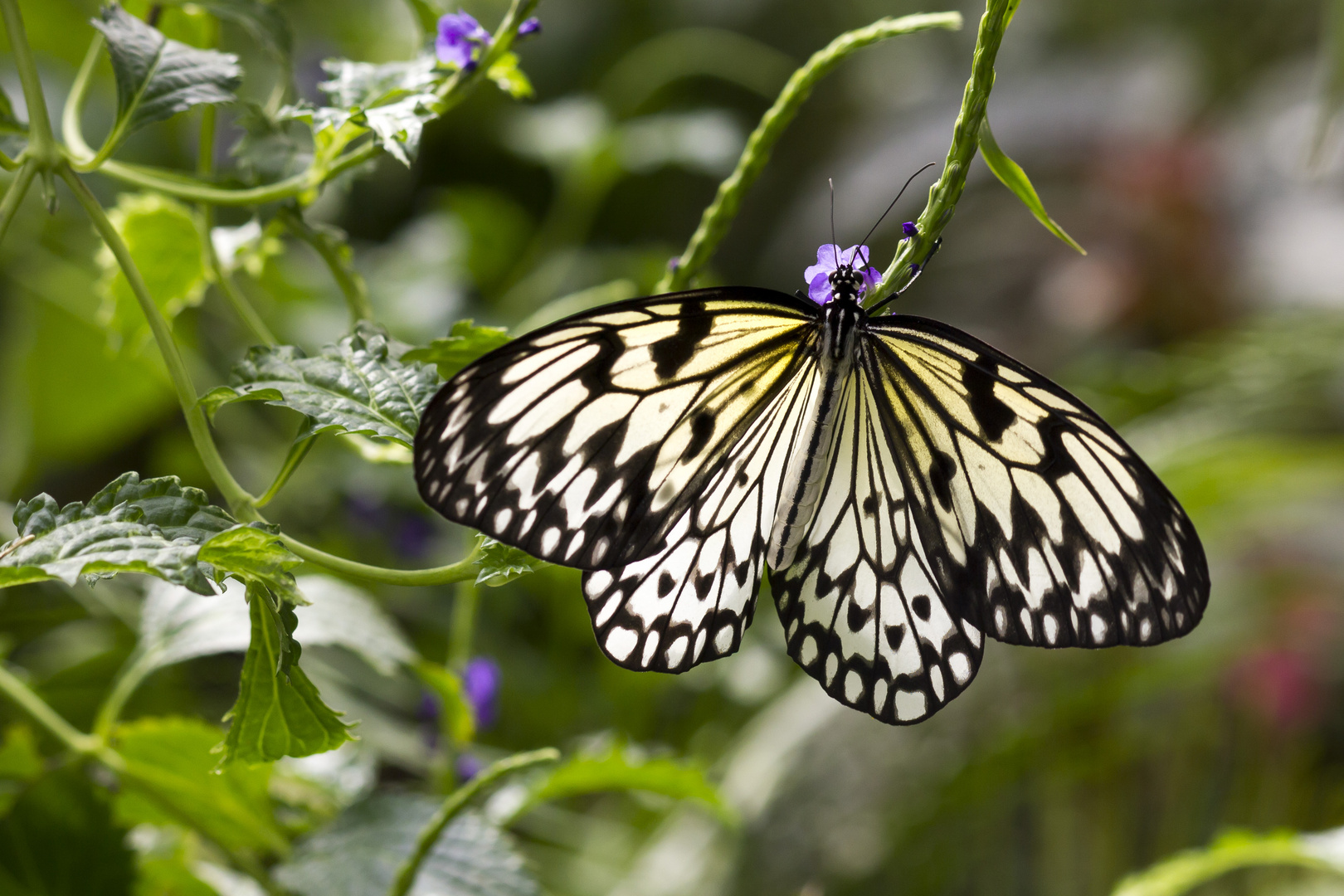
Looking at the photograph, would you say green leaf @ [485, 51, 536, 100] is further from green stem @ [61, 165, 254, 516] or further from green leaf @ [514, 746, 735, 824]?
green leaf @ [514, 746, 735, 824]

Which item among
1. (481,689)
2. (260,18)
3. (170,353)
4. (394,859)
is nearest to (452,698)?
(394,859)

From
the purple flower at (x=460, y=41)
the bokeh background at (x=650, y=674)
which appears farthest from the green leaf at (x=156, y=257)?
the purple flower at (x=460, y=41)

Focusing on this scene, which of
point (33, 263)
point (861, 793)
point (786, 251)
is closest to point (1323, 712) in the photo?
point (861, 793)

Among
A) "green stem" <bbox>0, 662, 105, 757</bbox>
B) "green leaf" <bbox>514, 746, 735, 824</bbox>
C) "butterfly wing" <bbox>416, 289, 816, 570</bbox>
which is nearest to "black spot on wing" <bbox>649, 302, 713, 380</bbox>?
"butterfly wing" <bbox>416, 289, 816, 570</bbox>

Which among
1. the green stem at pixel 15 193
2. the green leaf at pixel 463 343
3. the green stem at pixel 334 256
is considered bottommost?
the green stem at pixel 15 193

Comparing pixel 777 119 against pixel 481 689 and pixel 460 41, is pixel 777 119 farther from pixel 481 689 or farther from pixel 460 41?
pixel 481 689

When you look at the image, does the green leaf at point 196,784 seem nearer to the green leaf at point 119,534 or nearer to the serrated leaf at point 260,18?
the green leaf at point 119,534
